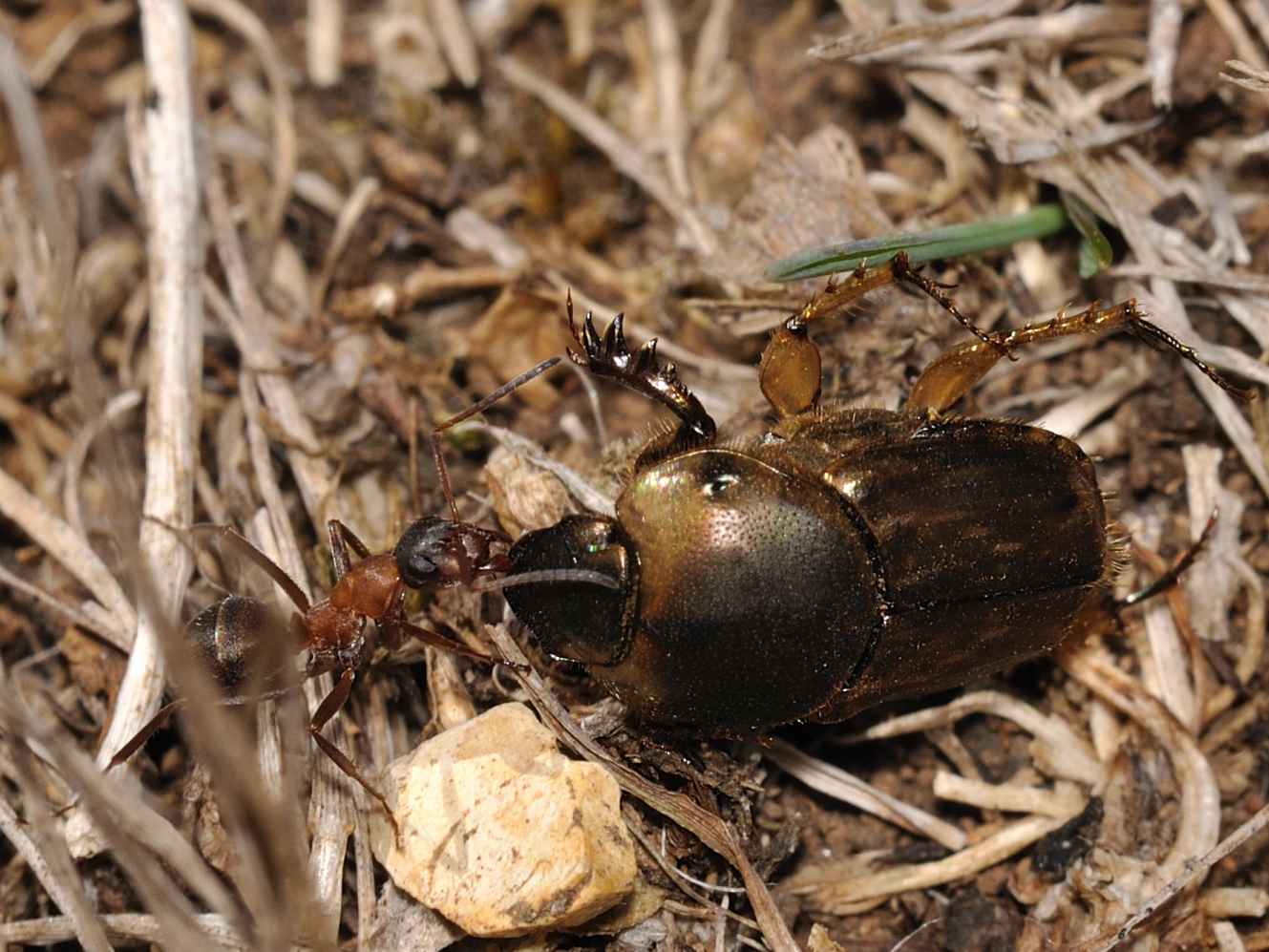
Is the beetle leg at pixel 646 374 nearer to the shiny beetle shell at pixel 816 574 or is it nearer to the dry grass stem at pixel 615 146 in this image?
the shiny beetle shell at pixel 816 574

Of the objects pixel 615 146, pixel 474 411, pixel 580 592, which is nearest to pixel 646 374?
pixel 474 411

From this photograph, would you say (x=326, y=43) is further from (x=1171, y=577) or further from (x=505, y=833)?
(x=1171, y=577)

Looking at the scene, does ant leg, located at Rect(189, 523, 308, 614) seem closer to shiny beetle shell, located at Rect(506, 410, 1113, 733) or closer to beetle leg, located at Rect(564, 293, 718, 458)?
shiny beetle shell, located at Rect(506, 410, 1113, 733)

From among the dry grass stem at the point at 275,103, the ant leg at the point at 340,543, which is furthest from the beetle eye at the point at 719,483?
the dry grass stem at the point at 275,103

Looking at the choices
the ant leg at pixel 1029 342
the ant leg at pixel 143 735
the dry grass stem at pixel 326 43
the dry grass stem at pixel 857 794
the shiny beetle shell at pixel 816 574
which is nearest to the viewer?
the shiny beetle shell at pixel 816 574

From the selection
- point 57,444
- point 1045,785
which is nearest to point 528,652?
point 1045,785

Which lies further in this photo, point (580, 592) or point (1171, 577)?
point (1171, 577)

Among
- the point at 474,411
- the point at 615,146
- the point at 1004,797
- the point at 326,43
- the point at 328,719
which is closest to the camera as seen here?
the point at 328,719

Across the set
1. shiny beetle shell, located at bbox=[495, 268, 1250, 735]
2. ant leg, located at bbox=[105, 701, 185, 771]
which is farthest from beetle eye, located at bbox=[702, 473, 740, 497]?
ant leg, located at bbox=[105, 701, 185, 771]
